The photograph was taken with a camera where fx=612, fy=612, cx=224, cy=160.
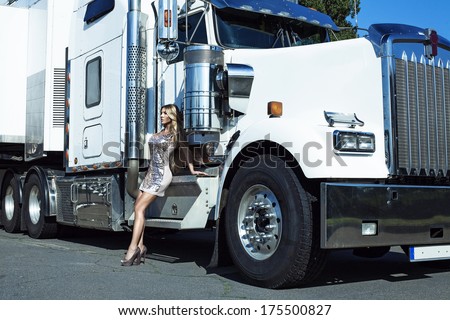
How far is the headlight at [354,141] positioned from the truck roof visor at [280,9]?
7.26 feet

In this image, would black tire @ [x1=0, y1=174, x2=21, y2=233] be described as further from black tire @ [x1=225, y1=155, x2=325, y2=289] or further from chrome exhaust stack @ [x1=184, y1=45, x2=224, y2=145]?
black tire @ [x1=225, y1=155, x2=325, y2=289]

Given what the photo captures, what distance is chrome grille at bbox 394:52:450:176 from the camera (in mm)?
5641

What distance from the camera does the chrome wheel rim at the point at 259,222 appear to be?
544cm

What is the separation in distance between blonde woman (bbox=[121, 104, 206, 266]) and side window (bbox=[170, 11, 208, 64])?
689 mm

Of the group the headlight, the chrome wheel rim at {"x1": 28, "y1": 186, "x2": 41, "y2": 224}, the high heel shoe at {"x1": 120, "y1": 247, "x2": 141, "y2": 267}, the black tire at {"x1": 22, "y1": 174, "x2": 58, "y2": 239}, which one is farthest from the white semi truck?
the chrome wheel rim at {"x1": 28, "y1": 186, "x2": 41, "y2": 224}

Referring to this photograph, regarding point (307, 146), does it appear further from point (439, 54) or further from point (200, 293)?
point (439, 54)

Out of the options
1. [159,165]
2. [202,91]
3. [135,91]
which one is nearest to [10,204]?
[135,91]

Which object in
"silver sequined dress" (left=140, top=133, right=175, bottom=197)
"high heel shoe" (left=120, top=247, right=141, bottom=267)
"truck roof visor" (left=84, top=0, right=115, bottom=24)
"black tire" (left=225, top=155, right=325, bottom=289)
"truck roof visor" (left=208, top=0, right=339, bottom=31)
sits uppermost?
"truck roof visor" (left=84, top=0, right=115, bottom=24)

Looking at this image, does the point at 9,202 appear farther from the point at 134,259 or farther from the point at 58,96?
the point at 134,259

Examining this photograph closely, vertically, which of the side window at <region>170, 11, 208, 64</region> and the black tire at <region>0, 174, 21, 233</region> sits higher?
Answer: the side window at <region>170, 11, 208, 64</region>

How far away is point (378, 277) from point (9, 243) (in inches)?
224

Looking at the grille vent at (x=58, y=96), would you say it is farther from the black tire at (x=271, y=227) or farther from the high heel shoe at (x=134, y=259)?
the black tire at (x=271, y=227)

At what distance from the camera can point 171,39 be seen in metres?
6.05
